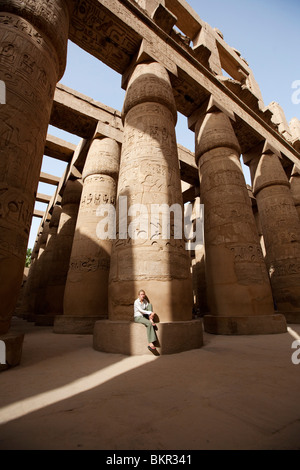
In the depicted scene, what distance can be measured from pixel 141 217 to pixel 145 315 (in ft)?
5.20

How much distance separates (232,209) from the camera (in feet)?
18.7

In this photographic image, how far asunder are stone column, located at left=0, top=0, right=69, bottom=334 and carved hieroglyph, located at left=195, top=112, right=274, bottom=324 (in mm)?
4231

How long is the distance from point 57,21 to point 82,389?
5602 millimetres

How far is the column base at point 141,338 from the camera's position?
10.1 feet

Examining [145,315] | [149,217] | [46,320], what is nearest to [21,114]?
[149,217]

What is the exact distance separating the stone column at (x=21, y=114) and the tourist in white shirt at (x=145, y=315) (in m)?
1.57

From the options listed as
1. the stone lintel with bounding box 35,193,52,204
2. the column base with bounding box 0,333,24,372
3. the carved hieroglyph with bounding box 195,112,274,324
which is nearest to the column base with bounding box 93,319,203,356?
the column base with bounding box 0,333,24,372

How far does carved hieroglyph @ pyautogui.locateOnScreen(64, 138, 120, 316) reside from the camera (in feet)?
19.6

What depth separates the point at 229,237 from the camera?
548 cm

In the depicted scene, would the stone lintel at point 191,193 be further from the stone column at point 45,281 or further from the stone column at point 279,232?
the stone column at point 45,281

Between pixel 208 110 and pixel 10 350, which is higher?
pixel 208 110

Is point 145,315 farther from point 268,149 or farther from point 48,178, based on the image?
point 48,178

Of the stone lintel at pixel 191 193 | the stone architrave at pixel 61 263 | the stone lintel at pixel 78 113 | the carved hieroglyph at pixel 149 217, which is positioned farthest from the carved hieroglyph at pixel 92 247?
the stone lintel at pixel 191 193
